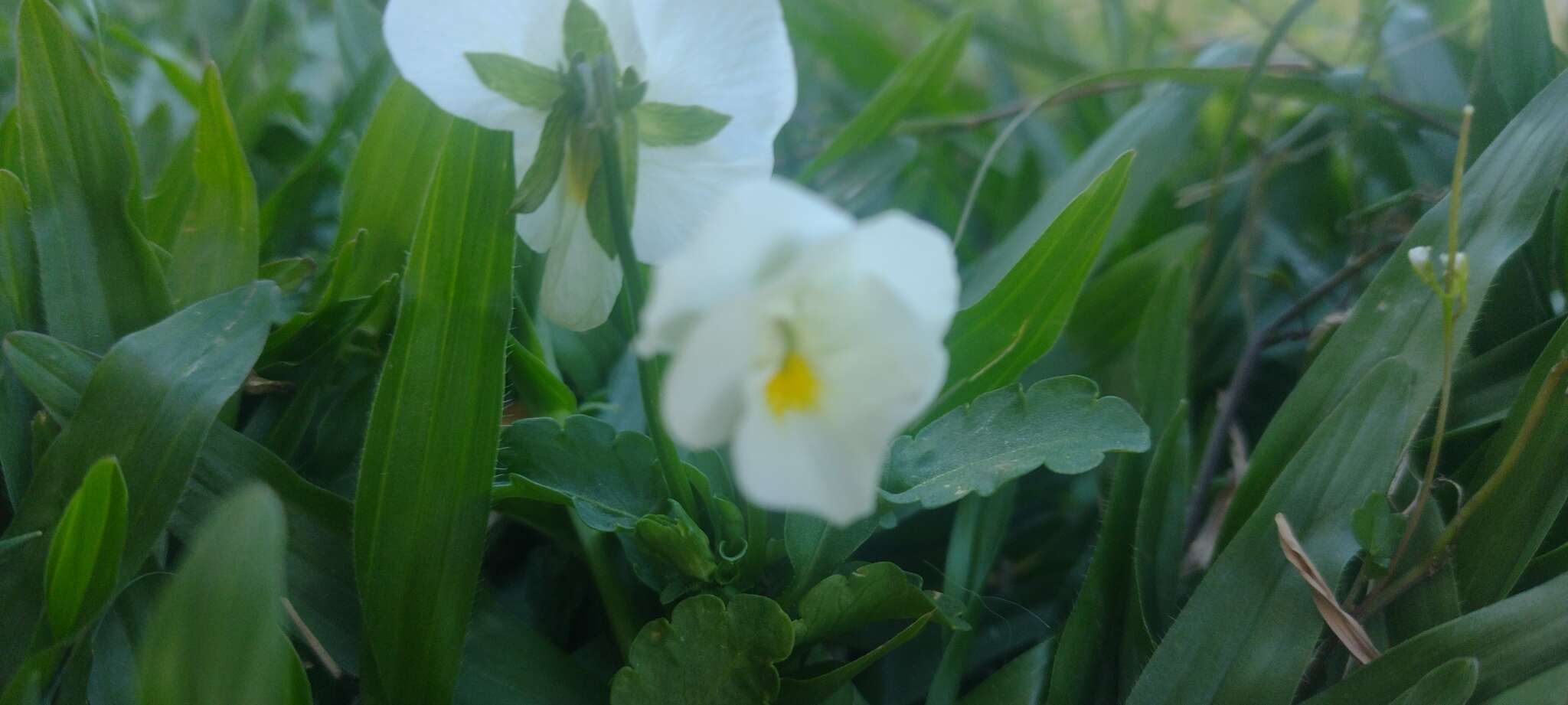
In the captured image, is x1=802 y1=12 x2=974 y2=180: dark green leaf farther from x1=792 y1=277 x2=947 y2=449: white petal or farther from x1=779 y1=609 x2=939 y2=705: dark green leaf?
x1=792 y1=277 x2=947 y2=449: white petal

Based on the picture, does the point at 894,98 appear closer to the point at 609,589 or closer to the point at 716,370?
the point at 609,589

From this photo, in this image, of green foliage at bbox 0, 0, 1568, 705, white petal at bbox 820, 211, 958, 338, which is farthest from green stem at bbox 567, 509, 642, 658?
white petal at bbox 820, 211, 958, 338

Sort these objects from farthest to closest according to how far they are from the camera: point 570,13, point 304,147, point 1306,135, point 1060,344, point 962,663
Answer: point 1306,135 → point 304,147 → point 1060,344 → point 962,663 → point 570,13

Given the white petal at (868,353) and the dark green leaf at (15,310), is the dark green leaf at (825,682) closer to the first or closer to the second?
the white petal at (868,353)

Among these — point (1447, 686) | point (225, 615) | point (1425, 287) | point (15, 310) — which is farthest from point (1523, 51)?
point (15, 310)

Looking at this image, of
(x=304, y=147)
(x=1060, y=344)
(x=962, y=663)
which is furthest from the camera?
(x=304, y=147)

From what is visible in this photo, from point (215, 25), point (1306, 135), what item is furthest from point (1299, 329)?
point (215, 25)

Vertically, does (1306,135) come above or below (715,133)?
below

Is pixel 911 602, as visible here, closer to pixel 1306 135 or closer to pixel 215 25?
pixel 1306 135
